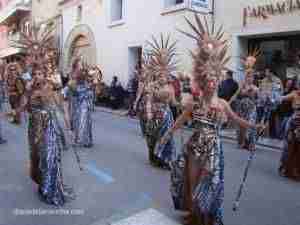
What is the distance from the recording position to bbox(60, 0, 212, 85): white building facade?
14.9m

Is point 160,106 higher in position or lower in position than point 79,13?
lower

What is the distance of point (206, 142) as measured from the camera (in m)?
3.82

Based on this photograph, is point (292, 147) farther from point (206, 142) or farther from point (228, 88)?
point (228, 88)

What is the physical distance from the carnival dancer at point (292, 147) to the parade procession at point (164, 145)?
0.02 metres

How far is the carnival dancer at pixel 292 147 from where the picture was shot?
6117 mm

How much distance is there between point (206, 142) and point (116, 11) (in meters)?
17.0

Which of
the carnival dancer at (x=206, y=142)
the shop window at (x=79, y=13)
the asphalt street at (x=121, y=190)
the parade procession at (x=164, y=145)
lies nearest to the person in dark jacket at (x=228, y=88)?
the parade procession at (x=164, y=145)

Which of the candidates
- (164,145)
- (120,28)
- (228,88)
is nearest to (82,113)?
(164,145)

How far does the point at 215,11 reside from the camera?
43.4 ft

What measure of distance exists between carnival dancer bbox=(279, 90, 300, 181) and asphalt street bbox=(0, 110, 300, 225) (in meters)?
0.27

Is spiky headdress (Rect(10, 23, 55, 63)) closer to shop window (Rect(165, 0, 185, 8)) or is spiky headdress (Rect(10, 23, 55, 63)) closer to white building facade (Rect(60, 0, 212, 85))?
white building facade (Rect(60, 0, 212, 85))

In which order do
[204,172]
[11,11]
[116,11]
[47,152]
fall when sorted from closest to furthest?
[204,172], [47,152], [116,11], [11,11]

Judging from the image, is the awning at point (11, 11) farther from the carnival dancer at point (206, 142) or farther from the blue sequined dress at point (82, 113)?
the carnival dancer at point (206, 142)

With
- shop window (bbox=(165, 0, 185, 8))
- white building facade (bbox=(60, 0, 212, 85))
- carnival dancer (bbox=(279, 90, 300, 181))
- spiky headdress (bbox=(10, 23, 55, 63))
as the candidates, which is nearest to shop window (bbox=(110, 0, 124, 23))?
white building facade (bbox=(60, 0, 212, 85))
